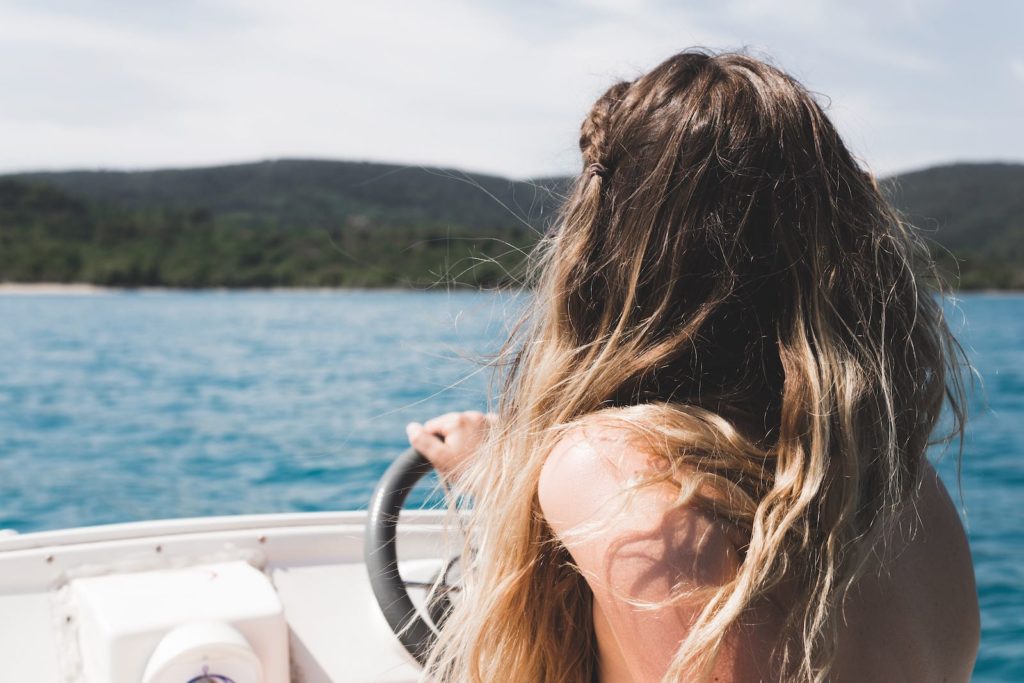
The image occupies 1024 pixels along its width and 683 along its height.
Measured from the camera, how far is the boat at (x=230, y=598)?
1.28 metres

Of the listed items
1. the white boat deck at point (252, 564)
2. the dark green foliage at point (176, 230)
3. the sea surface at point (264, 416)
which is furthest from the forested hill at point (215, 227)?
the white boat deck at point (252, 564)

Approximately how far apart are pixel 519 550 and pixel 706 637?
21 cm

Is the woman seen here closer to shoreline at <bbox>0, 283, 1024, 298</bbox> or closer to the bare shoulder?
the bare shoulder

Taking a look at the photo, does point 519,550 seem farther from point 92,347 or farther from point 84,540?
point 92,347

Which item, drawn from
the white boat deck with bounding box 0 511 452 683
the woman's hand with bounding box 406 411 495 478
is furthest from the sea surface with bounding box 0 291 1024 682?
the white boat deck with bounding box 0 511 452 683

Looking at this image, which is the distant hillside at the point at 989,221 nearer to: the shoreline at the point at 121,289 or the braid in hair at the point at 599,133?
the shoreline at the point at 121,289

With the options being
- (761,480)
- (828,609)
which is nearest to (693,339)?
(761,480)

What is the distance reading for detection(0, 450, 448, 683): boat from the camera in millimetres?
1276

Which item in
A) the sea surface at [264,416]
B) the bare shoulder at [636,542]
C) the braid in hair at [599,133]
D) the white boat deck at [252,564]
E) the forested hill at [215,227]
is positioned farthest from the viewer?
the forested hill at [215,227]

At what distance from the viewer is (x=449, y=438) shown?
4.03 feet

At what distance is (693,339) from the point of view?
82 centimetres

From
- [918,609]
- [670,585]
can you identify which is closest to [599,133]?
[670,585]

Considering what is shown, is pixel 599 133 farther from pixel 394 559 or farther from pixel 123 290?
pixel 123 290

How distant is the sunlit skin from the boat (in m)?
0.43
